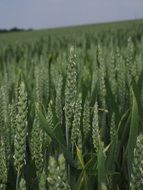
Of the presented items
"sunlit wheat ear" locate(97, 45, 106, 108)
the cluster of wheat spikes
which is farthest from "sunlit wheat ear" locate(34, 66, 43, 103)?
"sunlit wheat ear" locate(97, 45, 106, 108)

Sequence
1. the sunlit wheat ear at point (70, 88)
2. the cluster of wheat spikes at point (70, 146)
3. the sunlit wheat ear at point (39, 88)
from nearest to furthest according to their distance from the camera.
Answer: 1. the cluster of wheat spikes at point (70, 146)
2. the sunlit wheat ear at point (70, 88)
3. the sunlit wheat ear at point (39, 88)

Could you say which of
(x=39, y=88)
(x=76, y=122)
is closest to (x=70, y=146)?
(x=76, y=122)

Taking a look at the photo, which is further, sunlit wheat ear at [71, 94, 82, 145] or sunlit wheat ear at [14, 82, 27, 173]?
sunlit wheat ear at [71, 94, 82, 145]

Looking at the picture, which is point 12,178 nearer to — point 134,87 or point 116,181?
point 116,181

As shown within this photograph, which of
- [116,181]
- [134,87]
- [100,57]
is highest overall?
[100,57]

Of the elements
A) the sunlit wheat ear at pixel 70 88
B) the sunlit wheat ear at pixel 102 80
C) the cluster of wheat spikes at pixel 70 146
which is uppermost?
the sunlit wheat ear at pixel 102 80

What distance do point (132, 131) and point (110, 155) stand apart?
9 centimetres

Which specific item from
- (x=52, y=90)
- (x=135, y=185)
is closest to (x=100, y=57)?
(x=52, y=90)

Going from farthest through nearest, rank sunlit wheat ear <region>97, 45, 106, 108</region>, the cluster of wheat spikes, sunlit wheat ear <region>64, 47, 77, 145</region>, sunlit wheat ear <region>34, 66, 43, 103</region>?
sunlit wheat ear <region>34, 66, 43, 103</region>, sunlit wheat ear <region>97, 45, 106, 108</region>, sunlit wheat ear <region>64, 47, 77, 145</region>, the cluster of wheat spikes

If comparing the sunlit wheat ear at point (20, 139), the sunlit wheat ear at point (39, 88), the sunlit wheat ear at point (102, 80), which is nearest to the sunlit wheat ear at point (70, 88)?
the sunlit wheat ear at point (20, 139)

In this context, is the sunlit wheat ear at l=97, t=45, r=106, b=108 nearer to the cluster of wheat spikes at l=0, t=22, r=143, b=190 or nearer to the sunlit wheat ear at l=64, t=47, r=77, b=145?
the cluster of wheat spikes at l=0, t=22, r=143, b=190

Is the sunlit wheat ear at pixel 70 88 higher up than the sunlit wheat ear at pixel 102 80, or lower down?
lower down

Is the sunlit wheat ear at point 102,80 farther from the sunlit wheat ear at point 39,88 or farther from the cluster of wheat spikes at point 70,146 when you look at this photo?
the sunlit wheat ear at point 39,88

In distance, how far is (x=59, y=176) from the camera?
1.71ft
